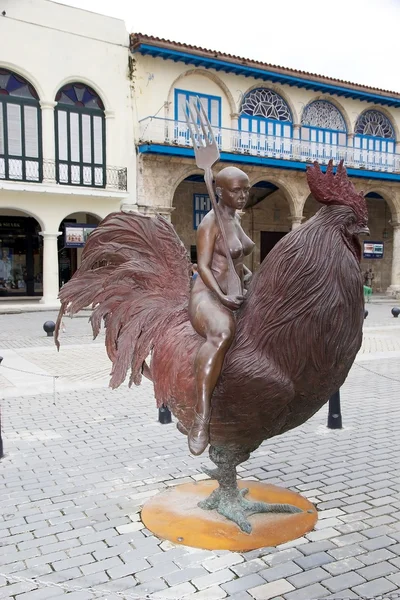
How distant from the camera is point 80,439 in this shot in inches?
229

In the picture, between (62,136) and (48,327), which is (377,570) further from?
(62,136)

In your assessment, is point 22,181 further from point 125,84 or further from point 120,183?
point 125,84

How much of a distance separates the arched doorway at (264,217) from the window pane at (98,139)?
329 inches

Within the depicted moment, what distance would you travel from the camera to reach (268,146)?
73.5 feet

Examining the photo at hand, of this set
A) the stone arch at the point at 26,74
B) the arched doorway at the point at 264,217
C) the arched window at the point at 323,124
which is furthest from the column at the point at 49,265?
the arched window at the point at 323,124

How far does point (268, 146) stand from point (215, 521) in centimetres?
2042

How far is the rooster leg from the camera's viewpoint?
3760 millimetres

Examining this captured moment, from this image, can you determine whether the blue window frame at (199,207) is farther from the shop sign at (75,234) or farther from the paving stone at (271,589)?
the paving stone at (271,589)

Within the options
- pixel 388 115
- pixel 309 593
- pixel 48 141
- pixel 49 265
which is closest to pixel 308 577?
pixel 309 593

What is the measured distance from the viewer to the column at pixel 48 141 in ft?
61.4

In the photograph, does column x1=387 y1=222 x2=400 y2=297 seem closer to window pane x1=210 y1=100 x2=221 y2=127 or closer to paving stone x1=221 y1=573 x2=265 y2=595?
window pane x1=210 y1=100 x2=221 y2=127

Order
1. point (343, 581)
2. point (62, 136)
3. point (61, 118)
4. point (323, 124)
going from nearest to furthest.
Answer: point (343, 581) < point (61, 118) < point (62, 136) < point (323, 124)

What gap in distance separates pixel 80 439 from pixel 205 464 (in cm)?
155

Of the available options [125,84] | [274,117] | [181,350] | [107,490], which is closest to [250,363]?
[181,350]
